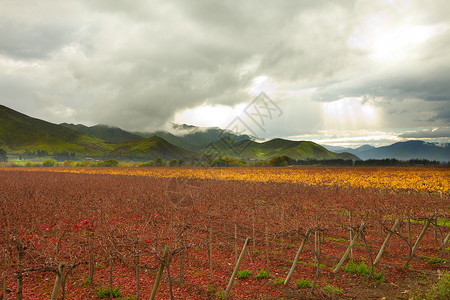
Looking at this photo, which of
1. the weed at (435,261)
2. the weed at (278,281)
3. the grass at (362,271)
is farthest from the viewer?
the weed at (435,261)

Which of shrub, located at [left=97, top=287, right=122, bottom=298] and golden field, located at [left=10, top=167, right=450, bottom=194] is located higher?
golden field, located at [left=10, top=167, right=450, bottom=194]

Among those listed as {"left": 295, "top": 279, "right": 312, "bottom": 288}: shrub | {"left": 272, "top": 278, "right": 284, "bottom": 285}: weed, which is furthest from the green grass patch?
{"left": 295, "top": 279, "right": 312, "bottom": 288}: shrub

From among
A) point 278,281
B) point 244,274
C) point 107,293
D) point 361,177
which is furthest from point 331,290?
point 361,177

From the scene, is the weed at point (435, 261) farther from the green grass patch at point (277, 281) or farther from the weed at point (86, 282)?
the weed at point (86, 282)

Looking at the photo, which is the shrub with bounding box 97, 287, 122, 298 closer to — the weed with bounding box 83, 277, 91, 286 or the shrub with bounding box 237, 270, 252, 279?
the weed with bounding box 83, 277, 91, 286

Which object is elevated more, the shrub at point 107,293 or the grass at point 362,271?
the grass at point 362,271

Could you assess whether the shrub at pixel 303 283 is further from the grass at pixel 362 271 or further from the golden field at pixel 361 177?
the golden field at pixel 361 177

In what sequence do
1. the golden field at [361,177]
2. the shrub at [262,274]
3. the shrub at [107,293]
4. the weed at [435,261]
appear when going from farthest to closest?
the golden field at [361,177] < the weed at [435,261] < the shrub at [262,274] < the shrub at [107,293]

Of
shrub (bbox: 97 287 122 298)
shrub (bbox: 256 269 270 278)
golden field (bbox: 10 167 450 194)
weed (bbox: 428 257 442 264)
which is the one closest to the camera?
shrub (bbox: 97 287 122 298)

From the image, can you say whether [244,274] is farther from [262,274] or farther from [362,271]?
[362,271]

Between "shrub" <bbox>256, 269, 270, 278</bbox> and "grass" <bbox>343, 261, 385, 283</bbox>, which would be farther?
"shrub" <bbox>256, 269, 270, 278</bbox>

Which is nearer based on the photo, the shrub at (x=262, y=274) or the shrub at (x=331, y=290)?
the shrub at (x=331, y=290)

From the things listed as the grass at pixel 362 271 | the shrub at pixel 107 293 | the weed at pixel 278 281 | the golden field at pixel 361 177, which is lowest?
the shrub at pixel 107 293

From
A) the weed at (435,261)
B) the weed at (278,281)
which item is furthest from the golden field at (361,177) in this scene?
the weed at (278,281)
